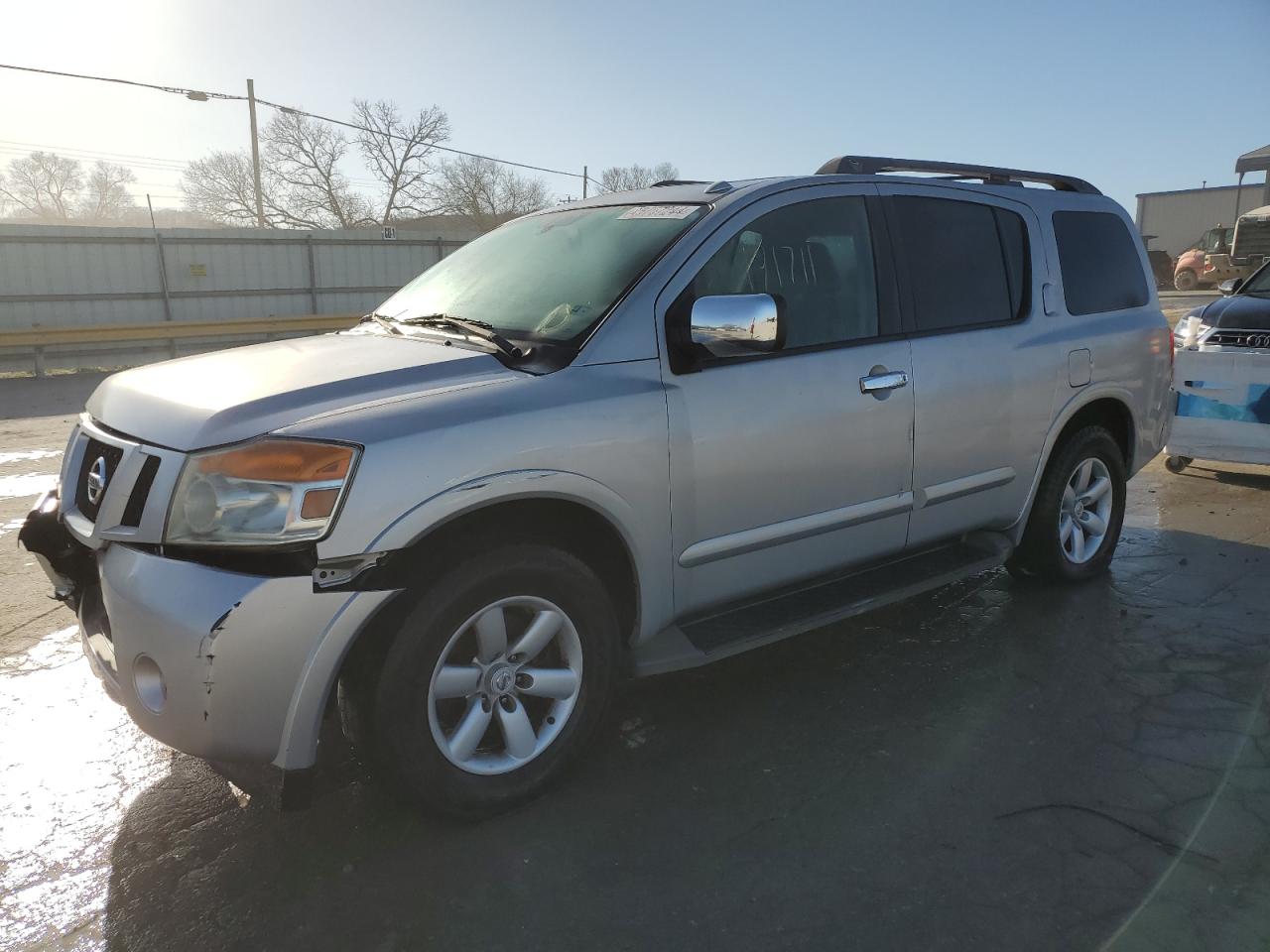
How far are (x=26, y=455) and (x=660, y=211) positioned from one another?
7.14 metres

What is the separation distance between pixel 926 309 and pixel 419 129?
2058 inches

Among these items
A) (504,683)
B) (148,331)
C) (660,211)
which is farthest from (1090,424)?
(148,331)

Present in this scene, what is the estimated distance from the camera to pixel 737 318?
2.89 metres

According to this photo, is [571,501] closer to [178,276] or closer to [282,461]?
[282,461]

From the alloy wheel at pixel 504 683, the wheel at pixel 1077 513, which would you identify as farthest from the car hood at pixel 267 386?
the wheel at pixel 1077 513

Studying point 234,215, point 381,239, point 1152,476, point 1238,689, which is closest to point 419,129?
point 234,215

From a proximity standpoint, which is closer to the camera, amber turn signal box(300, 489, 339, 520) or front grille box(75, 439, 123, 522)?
amber turn signal box(300, 489, 339, 520)

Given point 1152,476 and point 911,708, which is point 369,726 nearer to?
point 911,708

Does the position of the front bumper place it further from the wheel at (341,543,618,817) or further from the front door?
the front door

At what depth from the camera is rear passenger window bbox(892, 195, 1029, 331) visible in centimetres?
380

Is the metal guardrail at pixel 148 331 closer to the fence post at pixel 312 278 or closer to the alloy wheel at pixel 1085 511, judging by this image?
the fence post at pixel 312 278

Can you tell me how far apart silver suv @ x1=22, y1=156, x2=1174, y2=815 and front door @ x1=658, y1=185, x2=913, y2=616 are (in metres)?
0.01

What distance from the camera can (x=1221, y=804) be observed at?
2.84 meters

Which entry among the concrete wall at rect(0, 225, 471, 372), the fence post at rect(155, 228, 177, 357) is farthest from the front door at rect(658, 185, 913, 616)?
the fence post at rect(155, 228, 177, 357)
